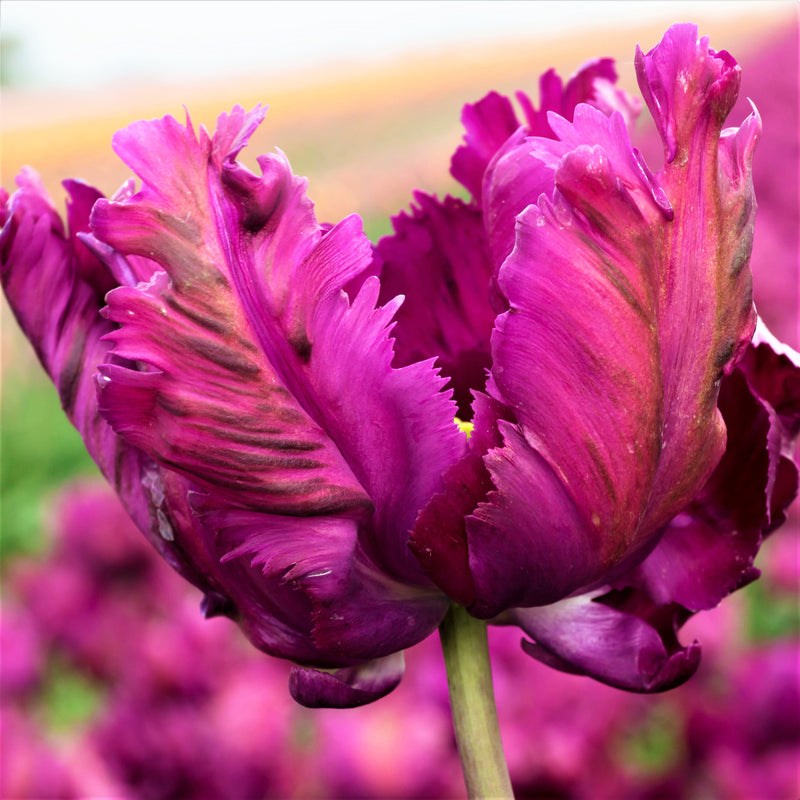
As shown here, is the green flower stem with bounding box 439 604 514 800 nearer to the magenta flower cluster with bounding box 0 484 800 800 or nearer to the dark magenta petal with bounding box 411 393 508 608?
the dark magenta petal with bounding box 411 393 508 608

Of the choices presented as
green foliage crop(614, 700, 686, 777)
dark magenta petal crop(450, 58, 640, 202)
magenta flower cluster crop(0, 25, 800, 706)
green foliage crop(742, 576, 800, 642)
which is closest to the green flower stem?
magenta flower cluster crop(0, 25, 800, 706)

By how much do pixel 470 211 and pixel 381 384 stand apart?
0.12m

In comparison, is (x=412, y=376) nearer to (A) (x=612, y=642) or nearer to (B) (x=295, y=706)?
(A) (x=612, y=642)

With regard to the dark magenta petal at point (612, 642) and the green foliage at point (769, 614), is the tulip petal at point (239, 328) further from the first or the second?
the green foliage at point (769, 614)

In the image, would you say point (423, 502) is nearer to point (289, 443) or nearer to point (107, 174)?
point (289, 443)

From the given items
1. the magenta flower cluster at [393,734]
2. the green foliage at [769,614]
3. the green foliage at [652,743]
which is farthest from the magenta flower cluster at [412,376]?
the green foliage at [769,614]

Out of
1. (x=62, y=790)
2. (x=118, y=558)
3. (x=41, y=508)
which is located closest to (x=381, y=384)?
(x=62, y=790)

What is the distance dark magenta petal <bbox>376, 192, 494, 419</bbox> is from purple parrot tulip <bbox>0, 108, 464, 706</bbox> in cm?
8

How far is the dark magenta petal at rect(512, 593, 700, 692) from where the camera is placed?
1.11 ft

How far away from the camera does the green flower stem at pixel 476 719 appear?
32cm

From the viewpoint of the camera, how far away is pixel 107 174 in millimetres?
4562

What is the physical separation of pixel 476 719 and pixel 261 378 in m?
0.13

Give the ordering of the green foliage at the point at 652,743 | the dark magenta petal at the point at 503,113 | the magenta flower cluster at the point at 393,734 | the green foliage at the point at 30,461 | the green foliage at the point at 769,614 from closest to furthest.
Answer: the dark magenta petal at the point at 503,113, the magenta flower cluster at the point at 393,734, the green foliage at the point at 652,743, the green foliage at the point at 769,614, the green foliage at the point at 30,461

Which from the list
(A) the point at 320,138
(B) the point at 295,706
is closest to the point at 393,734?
(B) the point at 295,706
